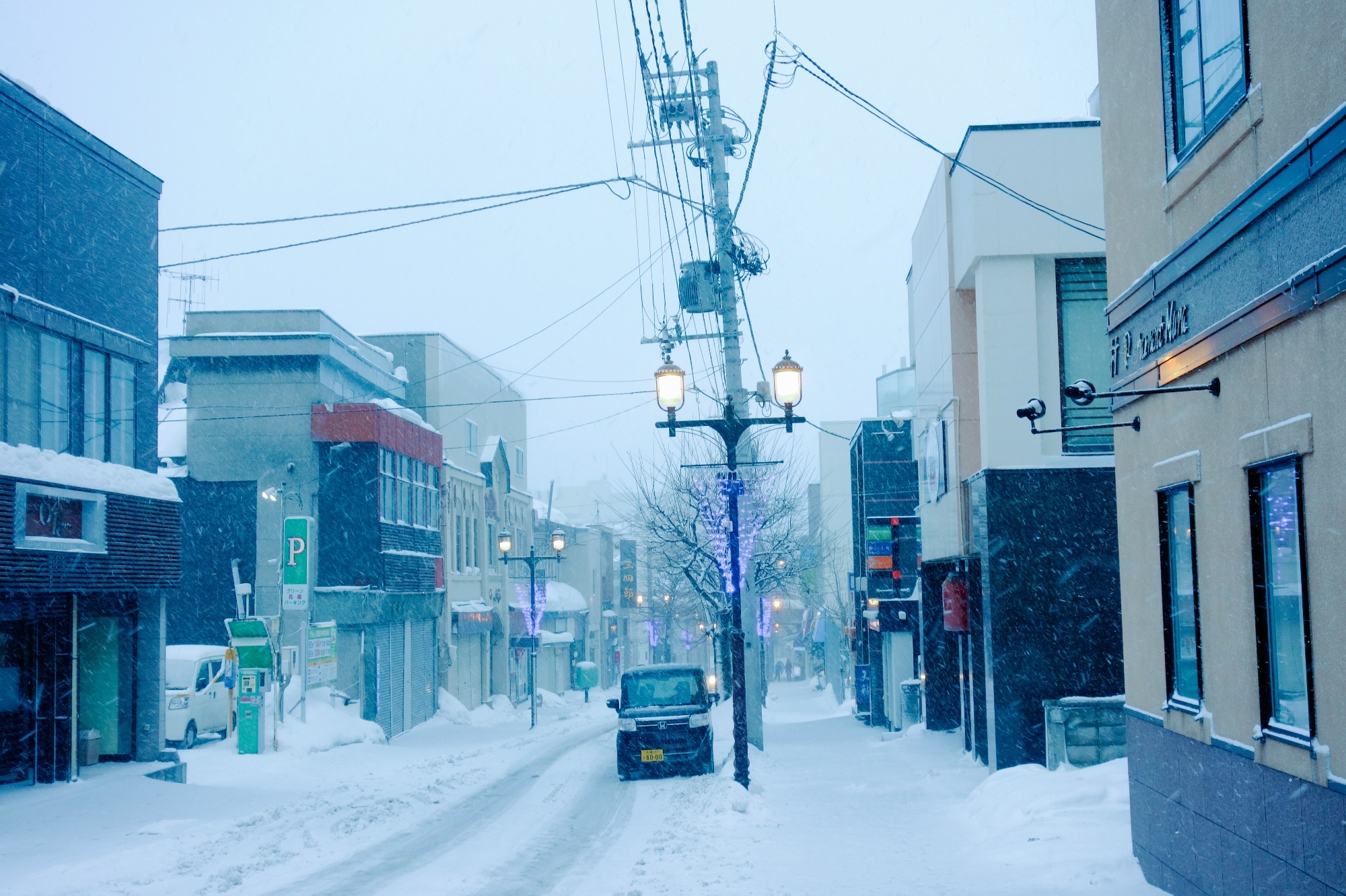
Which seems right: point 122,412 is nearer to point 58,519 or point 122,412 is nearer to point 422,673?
point 58,519

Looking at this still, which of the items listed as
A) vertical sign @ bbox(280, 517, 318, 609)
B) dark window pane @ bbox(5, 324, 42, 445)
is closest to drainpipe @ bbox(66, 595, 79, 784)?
dark window pane @ bbox(5, 324, 42, 445)

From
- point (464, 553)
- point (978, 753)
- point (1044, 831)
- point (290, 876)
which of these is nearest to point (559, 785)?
point (978, 753)

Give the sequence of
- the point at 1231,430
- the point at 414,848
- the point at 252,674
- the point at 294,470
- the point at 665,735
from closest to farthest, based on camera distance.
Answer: the point at 1231,430 → the point at 414,848 → the point at 665,735 → the point at 252,674 → the point at 294,470

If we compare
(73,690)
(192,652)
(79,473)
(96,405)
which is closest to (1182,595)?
(79,473)

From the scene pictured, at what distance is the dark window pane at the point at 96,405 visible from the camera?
1773cm

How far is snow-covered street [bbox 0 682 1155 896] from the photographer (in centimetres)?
1045

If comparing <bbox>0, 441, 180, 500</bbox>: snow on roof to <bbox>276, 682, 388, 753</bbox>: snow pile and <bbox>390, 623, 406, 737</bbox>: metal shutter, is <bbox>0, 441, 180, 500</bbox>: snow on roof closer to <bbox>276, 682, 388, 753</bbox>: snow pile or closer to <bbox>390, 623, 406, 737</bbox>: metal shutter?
<bbox>276, 682, 388, 753</bbox>: snow pile

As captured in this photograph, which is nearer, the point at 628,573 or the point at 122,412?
the point at 122,412

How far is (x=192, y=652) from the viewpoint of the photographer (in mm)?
25156

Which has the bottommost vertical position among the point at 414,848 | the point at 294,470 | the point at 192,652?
the point at 414,848

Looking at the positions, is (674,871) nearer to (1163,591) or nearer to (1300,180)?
(1163,591)

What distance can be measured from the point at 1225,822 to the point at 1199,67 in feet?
17.2

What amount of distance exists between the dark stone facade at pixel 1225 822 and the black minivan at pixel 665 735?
1017 cm

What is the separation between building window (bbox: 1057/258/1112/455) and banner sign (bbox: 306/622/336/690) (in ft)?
59.3
